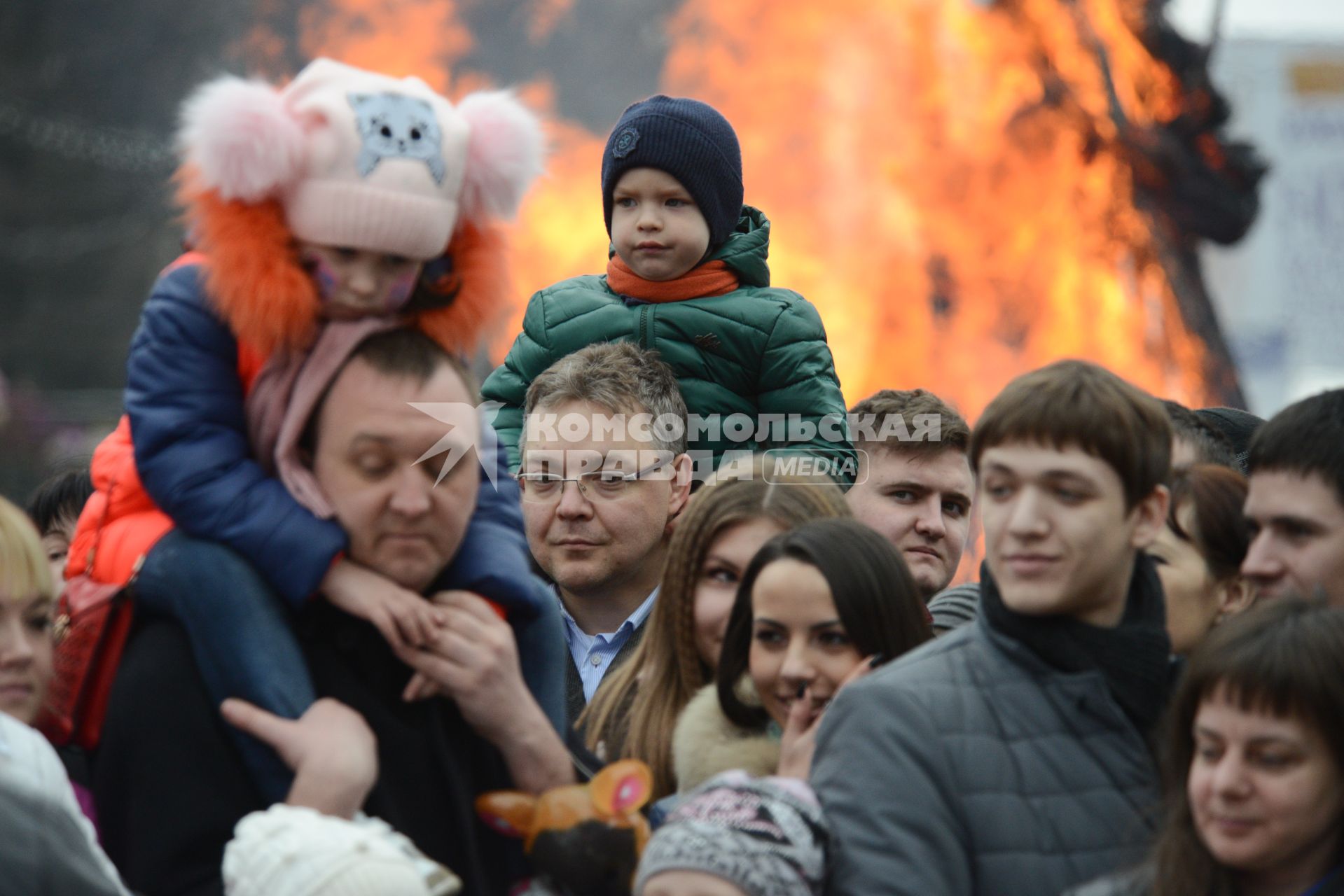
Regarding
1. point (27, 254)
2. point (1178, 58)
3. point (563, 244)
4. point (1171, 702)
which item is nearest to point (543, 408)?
point (1171, 702)

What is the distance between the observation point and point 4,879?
240cm

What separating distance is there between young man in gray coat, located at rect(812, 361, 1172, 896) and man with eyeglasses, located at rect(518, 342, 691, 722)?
1.51 m

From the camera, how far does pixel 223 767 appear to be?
2.83 meters

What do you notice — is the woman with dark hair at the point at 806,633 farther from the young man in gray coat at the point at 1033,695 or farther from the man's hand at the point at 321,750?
the man's hand at the point at 321,750

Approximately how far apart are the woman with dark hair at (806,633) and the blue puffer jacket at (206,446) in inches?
38.3

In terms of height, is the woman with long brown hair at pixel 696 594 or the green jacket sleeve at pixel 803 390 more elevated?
the green jacket sleeve at pixel 803 390

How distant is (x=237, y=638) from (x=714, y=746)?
1.10 metres

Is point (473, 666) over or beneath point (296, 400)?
beneath

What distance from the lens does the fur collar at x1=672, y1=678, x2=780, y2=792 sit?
3.41m

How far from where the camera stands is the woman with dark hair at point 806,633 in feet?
11.1

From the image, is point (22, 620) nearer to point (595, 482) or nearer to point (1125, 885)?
point (595, 482)

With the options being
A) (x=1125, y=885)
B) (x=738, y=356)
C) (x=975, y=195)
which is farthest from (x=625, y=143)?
(x=975, y=195)

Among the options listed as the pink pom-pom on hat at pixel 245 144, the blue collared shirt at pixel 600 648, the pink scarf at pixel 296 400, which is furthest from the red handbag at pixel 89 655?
the blue collared shirt at pixel 600 648

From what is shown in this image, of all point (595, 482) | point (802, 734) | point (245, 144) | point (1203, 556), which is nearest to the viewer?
point (245, 144)
